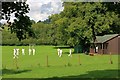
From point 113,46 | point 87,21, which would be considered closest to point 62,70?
point 87,21

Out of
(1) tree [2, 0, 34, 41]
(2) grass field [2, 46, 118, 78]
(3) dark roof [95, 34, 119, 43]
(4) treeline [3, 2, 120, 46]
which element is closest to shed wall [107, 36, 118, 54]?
(3) dark roof [95, 34, 119, 43]

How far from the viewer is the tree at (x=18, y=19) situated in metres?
14.5

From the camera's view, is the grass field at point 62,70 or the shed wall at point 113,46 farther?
the shed wall at point 113,46

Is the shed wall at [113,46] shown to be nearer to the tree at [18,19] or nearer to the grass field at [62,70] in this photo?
the grass field at [62,70]

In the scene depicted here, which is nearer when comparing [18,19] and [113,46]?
[18,19]

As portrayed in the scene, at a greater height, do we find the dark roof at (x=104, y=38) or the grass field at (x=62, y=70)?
the dark roof at (x=104, y=38)

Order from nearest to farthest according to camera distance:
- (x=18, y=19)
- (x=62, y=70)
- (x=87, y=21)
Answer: (x=18, y=19)
(x=62, y=70)
(x=87, y=21)

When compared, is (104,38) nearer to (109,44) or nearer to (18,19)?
(109,44)

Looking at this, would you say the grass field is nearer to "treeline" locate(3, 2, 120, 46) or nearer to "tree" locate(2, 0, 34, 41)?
"tree" locate(2, 0, 34, 41)

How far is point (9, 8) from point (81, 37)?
4762cm

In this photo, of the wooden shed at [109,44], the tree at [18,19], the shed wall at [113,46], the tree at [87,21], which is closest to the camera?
the tree at [18,19]

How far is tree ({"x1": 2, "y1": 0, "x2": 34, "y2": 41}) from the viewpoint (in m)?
14.5

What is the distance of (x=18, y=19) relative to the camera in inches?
585

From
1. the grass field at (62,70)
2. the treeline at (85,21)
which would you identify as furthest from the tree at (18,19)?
the treeline at (85,21)
